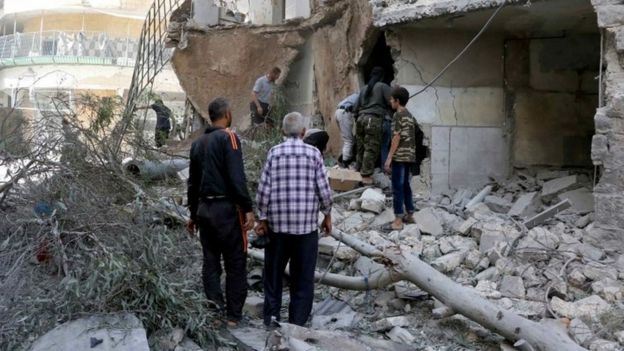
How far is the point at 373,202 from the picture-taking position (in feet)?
24.6

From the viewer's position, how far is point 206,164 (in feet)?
15.3

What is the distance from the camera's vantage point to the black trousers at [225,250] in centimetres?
467

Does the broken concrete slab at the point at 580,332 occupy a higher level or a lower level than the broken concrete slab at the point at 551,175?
lower

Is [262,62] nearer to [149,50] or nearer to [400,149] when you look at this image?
[149,50]

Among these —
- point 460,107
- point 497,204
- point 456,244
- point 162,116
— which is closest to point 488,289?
point 456,244

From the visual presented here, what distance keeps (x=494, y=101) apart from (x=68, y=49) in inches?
835

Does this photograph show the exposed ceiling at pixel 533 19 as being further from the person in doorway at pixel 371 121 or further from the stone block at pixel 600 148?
the stone block at pixel 600 148

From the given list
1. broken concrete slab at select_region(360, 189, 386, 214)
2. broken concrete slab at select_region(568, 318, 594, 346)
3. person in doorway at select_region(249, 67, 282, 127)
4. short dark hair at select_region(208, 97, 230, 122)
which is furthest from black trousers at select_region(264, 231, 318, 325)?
person in doorway at select_region(249, 67, 282, 127)

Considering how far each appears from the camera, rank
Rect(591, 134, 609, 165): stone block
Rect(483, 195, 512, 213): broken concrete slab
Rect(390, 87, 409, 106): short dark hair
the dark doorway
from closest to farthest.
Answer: Rect(591, 134, 609, 165): stone block, Rect(390, 87, 409, 106): short dark hair, Rect(483, 195, 512, 213): broken concrete slab, the dark doorway

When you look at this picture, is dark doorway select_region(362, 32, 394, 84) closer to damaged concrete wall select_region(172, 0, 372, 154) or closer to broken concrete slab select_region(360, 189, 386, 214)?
damaged concrete wall select_region(172, 0, 372, 154)

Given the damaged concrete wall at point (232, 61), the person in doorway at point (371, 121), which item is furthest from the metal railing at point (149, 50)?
the person in doorway at point (371, 121)

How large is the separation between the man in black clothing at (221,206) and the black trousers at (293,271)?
0.20 m

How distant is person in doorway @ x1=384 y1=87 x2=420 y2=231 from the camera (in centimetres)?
670

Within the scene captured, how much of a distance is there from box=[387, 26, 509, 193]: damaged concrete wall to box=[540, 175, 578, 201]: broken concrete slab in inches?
42.0
